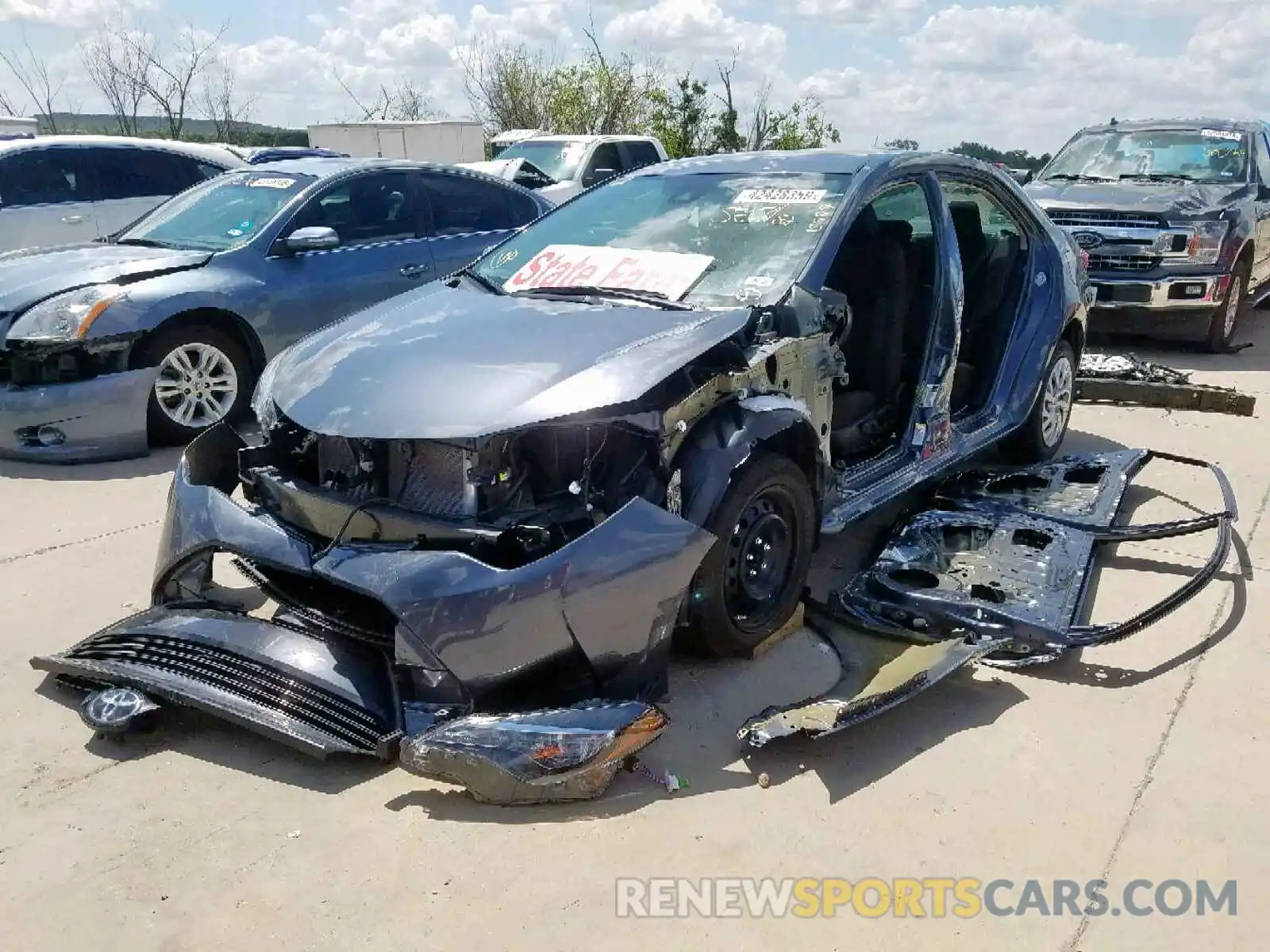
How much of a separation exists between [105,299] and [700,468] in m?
4.16

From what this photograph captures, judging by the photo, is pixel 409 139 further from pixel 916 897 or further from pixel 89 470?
pixel 916 897

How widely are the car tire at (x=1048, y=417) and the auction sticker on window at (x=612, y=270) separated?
2.36 m

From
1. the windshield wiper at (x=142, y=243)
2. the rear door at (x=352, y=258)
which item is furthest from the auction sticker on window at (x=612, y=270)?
the windshield wiper at (x=142, y=243)

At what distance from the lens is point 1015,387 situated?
5.40m

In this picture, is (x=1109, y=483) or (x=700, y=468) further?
(x=1109, y=483)

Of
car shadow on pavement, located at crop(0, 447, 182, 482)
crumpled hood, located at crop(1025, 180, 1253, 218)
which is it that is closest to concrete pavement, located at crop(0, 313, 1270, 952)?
car shadow on pavement, located at crop(0, 447, 182, 482)

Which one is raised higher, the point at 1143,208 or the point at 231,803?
the point at 1143,208

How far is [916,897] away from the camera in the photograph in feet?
8.68

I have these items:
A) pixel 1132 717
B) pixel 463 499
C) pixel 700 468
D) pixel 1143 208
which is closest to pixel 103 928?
pixel 463 499

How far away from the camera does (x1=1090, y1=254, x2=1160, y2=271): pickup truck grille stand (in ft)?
29.8

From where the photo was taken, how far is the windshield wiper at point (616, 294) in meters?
3.84

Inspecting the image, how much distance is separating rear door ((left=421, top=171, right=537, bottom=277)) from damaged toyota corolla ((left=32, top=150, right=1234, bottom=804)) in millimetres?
3197

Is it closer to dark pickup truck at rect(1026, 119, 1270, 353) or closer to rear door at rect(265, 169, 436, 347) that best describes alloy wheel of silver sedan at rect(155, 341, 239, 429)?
rear door at rect(265, 169, 436, 347)

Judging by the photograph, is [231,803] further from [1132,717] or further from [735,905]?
[1132,717]
